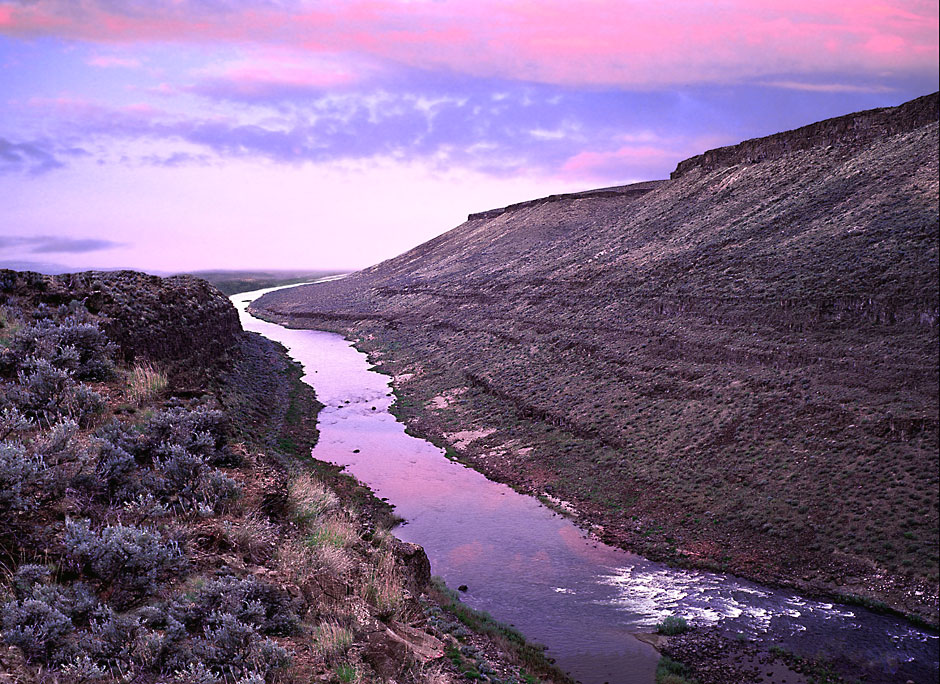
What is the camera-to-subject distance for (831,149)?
5144 centimetres

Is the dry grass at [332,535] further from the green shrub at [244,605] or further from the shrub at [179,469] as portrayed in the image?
the green shrub at [244,605]

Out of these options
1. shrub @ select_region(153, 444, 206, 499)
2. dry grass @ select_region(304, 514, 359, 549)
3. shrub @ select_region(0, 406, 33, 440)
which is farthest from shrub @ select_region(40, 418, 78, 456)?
dry grass @ select_region(304, 514, 359, 549)

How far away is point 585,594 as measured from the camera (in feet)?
64.4

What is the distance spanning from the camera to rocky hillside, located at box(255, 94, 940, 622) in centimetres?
2198

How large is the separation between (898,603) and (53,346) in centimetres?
2389

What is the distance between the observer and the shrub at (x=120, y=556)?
722 centimetres

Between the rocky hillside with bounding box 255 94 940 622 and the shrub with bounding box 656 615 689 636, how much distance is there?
13.8ft

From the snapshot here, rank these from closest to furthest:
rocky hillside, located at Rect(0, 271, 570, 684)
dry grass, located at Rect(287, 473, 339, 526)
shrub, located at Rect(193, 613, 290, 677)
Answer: rocky hillside, located at Rect(0, 271, 570, 684) < shrub, located at Rect(193, 613, 290, 677) < dry grass, located at Rect(287, 473, 339, 526)

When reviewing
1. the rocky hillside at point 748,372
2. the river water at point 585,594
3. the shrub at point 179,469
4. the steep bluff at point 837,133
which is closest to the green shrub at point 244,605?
the shrub at point 179,469

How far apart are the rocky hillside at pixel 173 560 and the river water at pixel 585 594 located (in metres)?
2.45

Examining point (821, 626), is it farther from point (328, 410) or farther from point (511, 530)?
point (328, 410)

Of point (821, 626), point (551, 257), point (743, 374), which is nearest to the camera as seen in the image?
point (821, 626)

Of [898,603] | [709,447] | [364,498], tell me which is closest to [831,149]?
[709,447]

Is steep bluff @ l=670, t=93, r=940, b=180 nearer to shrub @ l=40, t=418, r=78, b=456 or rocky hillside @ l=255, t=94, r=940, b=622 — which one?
rocky hillside @ l=255, t=94, r=940, b=622
